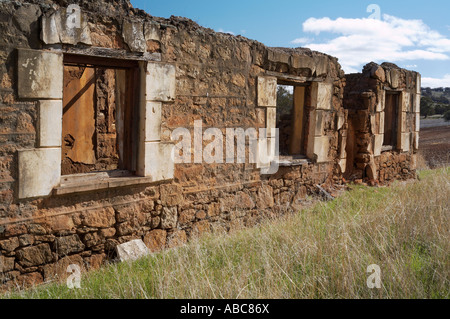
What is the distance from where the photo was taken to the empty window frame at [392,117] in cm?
976

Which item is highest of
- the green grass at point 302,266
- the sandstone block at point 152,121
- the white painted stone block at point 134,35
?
the white painted stone block at point 134,35

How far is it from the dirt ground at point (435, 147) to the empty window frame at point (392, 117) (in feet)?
9.59

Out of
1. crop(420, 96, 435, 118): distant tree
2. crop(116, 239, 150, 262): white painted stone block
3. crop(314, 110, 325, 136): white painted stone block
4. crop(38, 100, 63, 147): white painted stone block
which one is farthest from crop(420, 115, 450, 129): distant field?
crop(38, 100, 63, 147): white painted stone block

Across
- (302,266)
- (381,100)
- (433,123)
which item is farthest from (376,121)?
(433,123)

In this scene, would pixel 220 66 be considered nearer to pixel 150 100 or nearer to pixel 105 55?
pixel 150 100

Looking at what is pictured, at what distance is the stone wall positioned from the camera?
8664mm

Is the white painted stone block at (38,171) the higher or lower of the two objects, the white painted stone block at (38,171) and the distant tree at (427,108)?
the lower

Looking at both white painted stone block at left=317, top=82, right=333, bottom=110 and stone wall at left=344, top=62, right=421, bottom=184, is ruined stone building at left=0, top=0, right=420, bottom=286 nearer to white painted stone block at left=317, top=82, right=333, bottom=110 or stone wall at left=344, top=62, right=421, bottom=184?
white painted stone block at left=317, top=82, right=333, bottom=110

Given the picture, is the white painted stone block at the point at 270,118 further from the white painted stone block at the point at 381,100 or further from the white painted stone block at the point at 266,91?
the white painted stone block at the point at 381,100

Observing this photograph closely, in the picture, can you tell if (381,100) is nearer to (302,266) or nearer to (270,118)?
(270,118)

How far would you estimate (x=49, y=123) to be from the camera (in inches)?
159

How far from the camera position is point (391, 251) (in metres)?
3.87

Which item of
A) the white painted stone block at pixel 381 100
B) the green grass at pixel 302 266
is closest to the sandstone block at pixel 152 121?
the green grass at pixel 302 266

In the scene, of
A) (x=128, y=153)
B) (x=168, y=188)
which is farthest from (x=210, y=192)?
(x=128, y=153)
